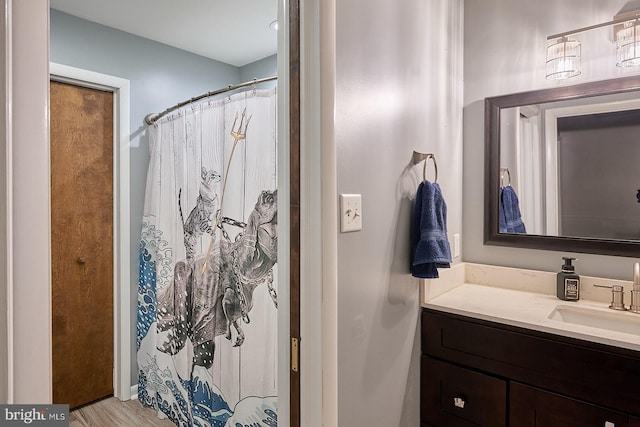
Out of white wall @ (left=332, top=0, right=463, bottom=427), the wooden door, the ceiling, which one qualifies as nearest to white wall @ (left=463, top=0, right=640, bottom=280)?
white wall @ (left=332, top=0, right=463, bottom=427)

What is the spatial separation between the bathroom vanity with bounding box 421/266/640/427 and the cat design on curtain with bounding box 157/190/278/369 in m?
0.77

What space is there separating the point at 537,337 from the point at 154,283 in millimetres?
2115

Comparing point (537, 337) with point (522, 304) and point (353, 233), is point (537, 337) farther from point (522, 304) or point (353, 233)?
point (353, 233)

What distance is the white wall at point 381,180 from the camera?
3.74 feet

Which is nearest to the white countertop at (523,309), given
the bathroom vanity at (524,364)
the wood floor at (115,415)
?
the bathroom vanity at (524,364)

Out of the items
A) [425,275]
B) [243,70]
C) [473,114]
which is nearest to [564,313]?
[425,275]

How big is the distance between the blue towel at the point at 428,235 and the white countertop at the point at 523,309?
0.23 meters

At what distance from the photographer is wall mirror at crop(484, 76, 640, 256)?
5.06 feet

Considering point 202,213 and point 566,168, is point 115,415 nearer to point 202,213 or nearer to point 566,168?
point 202,213

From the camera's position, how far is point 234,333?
1.89m

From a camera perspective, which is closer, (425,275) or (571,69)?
(425,275)

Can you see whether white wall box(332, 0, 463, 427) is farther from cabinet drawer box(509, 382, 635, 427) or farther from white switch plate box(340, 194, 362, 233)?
cabinet drawer box(509, 382, 635, 427)

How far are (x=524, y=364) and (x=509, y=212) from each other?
76 centimetres

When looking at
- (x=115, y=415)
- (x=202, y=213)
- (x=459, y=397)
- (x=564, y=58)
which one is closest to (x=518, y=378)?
(x=459, y=397)
